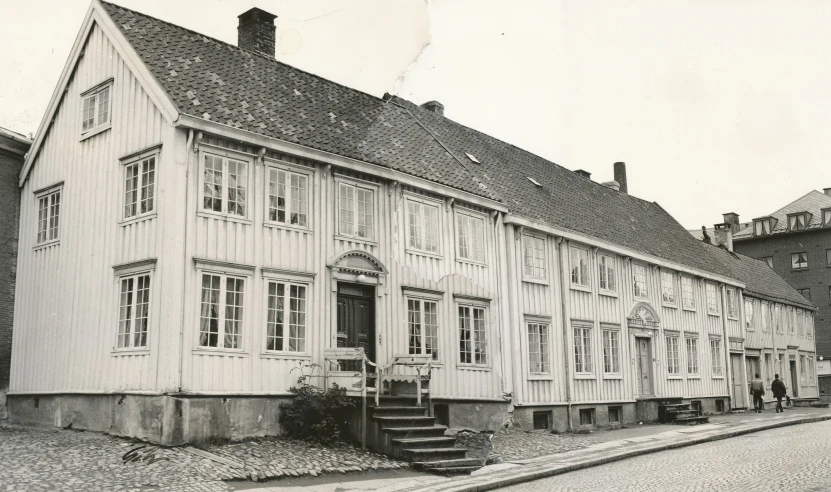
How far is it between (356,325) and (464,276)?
432cm

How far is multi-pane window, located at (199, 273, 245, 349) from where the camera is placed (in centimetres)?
1616

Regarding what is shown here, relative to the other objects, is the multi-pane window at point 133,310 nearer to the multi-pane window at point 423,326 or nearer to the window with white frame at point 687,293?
the multi-pane window at point 423,326

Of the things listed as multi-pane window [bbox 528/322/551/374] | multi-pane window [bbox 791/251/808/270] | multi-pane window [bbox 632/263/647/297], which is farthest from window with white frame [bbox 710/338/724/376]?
multi-pane window [bbox 791/251/808/270]

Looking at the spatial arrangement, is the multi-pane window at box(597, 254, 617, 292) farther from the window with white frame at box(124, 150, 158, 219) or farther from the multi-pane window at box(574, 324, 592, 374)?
the window with white frame at box(124, 150, 158, 219)

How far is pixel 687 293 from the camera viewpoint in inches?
1357

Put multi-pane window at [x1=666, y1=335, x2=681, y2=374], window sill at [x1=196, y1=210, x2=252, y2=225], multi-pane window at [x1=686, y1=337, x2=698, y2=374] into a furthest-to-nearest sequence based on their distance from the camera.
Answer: multi-pane window at [x1=686, y1=337, x2=698, y2=374], multi-pane window at [x1=666, y1=335, x2=681, y2=374], window sill at [x1=196, y1=210, x2=252, y2=225]

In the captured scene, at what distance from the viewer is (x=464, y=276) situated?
73.5 feet

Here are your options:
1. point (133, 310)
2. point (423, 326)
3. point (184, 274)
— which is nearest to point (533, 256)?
point (423, 326)

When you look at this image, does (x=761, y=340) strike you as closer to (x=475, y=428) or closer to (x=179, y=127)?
(x=475, y=428)

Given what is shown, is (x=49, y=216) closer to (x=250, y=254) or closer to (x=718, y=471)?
(x=250, y=254)

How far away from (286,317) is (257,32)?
8716mm

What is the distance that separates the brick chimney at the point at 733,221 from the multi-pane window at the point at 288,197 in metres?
45.7

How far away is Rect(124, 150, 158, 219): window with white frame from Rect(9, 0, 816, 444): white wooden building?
45mm

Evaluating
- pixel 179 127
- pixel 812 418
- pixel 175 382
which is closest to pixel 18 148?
pixel 179 127
